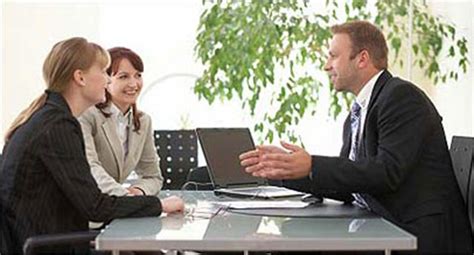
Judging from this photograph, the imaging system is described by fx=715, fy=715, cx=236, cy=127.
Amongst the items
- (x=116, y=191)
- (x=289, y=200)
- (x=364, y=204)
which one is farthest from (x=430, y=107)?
(x=116, y=191)

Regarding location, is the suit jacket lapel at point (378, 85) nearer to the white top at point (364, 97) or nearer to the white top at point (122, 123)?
the white top at point (364, 97)

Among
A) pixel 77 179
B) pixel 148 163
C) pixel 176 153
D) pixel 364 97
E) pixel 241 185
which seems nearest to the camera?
pixel 77 179

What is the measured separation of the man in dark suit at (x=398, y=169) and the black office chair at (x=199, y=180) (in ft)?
3.54

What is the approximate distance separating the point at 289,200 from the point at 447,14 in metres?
2.64

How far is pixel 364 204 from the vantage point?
257 cm

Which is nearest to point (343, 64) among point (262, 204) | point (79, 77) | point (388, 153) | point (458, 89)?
point (388, 153)

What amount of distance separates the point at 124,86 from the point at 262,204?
1000 mm

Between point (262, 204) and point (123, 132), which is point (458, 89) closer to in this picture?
point (123, 132)

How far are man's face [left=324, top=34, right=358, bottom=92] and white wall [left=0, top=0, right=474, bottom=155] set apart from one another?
2052 mm

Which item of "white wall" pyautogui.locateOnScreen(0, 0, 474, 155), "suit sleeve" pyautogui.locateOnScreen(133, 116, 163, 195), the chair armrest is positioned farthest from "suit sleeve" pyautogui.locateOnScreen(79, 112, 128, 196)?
"white wall" pyautogui.locateOnScreen(0, 0, 474, 155)

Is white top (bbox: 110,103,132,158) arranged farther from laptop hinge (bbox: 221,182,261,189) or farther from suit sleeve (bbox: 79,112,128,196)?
laptop hinge (bbox: 221,182,261,189)

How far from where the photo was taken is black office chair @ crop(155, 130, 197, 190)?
407 cm

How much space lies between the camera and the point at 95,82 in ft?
7.97

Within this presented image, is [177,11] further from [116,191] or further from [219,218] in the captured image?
[219,218]
